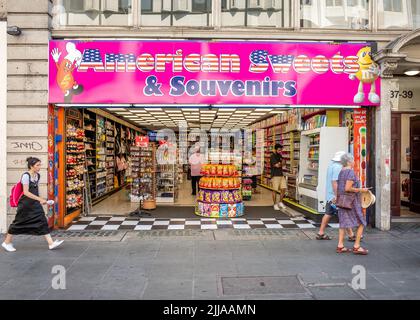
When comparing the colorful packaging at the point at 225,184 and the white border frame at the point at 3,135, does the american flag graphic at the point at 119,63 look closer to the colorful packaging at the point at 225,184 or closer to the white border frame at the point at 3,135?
the white border frame at the point at 3,135

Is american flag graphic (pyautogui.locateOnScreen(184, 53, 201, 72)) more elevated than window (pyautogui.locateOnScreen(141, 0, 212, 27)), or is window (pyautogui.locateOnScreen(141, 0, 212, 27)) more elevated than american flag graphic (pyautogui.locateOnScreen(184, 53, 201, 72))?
window (pyautogui.locateOnScreen(141, 0, 212, 27))

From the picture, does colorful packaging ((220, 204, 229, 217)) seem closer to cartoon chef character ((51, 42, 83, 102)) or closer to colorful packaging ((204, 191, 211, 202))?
colorful packaging ((204, 191, 211, 202))

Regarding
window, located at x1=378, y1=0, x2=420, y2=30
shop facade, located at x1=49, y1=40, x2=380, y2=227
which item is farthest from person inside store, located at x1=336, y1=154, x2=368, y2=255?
window, located at x1=378, y1=0, x2=420, y2=30

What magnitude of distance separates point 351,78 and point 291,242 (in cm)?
404

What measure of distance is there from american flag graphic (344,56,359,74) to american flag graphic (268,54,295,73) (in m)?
1.23

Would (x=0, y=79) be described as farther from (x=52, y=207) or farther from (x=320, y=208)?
(x=320, y=208)

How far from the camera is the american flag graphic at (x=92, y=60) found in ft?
28.0

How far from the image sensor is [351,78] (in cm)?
877

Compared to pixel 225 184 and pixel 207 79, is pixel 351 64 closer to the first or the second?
pixel 207 79

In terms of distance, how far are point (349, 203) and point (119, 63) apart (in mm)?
5612

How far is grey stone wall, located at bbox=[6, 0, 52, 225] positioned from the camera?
8.31 meters

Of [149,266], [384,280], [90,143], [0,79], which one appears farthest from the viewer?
[90,143]

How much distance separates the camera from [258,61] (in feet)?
28.6
